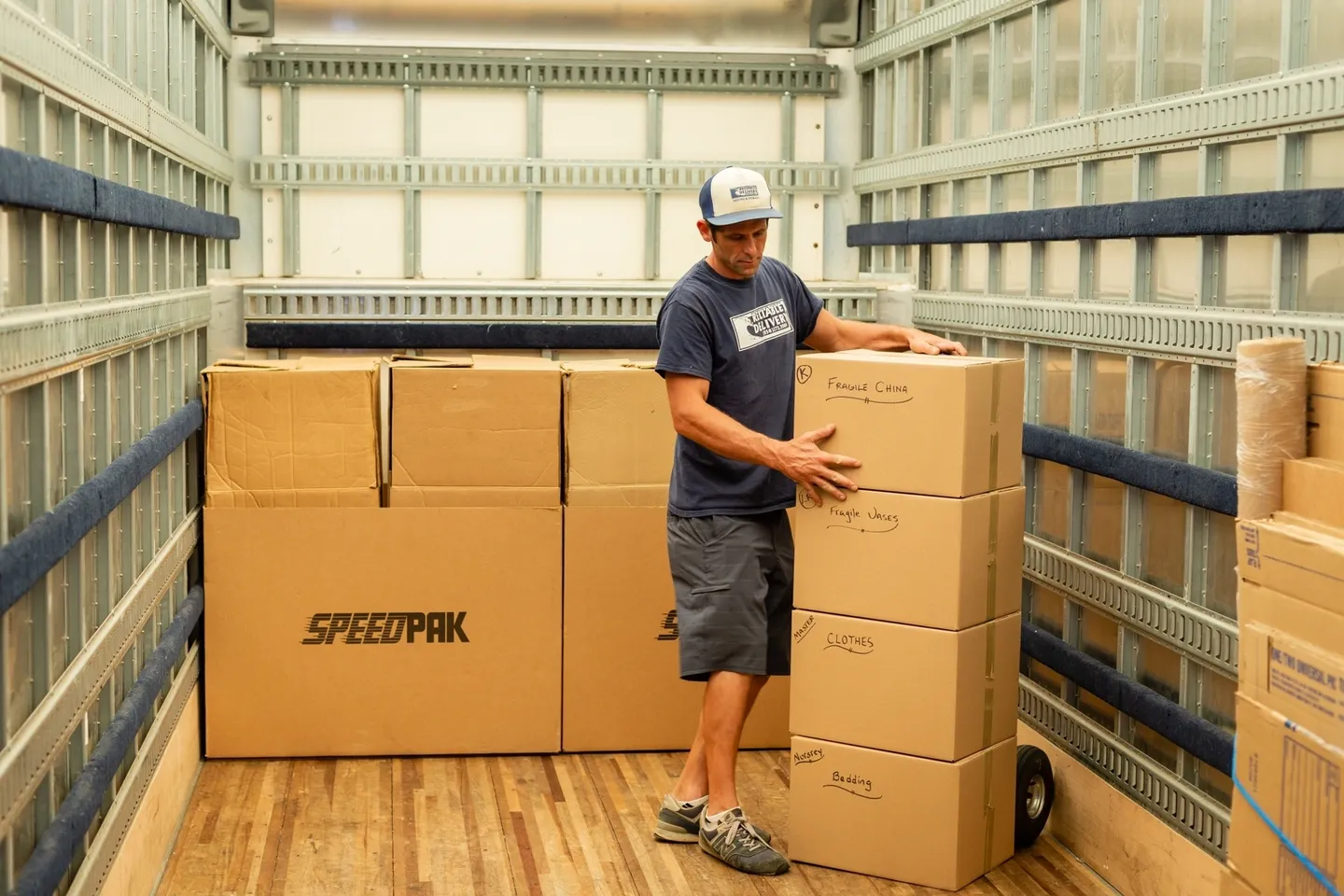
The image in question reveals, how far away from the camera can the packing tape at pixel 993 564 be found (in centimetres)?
352

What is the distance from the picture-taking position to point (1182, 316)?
325 cm

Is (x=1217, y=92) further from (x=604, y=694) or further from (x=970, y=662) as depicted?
(x=604, y=694)

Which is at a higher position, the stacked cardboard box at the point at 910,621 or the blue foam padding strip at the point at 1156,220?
the blue foam padding strip at the point at 1156,220

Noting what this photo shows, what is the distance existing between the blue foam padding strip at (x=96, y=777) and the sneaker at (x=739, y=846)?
1.34 m

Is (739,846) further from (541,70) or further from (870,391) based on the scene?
(541,70)

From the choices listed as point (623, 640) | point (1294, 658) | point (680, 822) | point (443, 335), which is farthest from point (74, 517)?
point (443, 335)

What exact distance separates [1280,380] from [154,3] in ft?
8.67


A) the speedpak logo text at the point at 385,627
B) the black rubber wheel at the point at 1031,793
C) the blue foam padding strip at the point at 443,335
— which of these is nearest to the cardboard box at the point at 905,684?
the black rubber wheel at the point at 1031,793

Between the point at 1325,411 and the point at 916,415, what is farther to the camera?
the point at 916,415

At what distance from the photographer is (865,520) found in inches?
138

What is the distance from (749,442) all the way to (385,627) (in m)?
1.46

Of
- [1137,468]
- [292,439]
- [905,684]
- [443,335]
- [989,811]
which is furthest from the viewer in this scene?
[443,335]

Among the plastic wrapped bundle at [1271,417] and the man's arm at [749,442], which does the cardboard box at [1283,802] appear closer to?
the plastic wrapped bundle at [1271,417]

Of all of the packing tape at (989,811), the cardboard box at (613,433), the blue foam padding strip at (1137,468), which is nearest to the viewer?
the blue foam padding strip at (1137,468)
